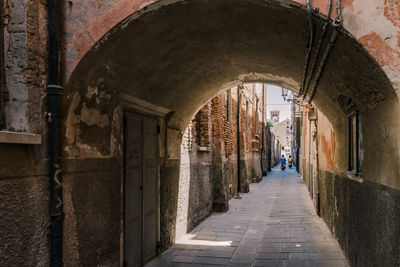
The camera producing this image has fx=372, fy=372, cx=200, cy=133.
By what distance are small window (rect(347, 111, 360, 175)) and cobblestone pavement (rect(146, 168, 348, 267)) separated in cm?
160

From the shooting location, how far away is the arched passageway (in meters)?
3.37

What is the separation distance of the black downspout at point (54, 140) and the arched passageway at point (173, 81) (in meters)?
0.17

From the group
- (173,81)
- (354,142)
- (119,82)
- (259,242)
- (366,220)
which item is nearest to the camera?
(366,220)

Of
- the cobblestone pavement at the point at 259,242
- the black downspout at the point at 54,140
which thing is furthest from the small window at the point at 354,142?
the black downspout at the point at 54,140

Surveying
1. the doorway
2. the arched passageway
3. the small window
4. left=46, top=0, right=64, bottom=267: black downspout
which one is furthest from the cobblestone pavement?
left=46, top=0, right=64, bottom=267: black downspout

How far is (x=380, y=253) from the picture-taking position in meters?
3.46

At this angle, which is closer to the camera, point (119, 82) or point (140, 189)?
point (119, 82)

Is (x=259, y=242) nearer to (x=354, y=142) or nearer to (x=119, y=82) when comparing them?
(x=354, y=142)

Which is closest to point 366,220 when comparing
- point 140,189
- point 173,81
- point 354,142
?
point 354,142

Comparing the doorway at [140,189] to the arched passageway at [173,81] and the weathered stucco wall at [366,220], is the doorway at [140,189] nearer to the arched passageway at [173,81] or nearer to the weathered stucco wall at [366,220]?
the arched passageway at [173,81]

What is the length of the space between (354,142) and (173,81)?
2.81m

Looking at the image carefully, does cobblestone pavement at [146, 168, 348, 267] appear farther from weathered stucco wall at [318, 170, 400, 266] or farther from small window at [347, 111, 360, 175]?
small window at [347, 111, 360, 175]

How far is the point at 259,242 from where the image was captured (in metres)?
7.11

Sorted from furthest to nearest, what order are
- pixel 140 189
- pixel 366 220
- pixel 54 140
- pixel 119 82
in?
pixel 140 189, pixel 119 82, pixel 366 220, pixel 54 140
